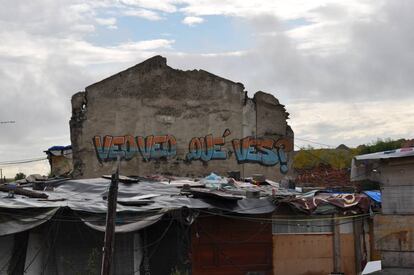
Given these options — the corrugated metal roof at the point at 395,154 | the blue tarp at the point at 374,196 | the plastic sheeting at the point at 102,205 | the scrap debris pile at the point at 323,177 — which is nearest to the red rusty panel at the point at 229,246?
the plastic sheeting at the point at 102,205

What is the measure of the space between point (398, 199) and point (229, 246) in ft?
15.8

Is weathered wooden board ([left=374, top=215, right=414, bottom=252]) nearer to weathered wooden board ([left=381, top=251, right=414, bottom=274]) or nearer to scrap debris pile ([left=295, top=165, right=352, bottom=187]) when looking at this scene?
weathered wooden board ([left=381, top=251, right=414, bottom=274])

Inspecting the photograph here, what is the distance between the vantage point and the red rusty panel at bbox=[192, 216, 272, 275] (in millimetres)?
16500

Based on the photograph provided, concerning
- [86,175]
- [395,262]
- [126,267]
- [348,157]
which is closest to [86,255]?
[126,267]

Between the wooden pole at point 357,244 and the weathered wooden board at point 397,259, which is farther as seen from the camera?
the wooden pole at point 357,244

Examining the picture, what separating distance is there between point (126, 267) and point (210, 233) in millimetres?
2273

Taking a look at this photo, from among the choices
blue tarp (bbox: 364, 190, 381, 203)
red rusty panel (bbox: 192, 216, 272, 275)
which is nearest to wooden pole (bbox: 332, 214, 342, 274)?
blue tarp (bbox: 364, 190, 381, 203)

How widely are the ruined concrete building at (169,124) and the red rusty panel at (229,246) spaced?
→ 10.4 metres

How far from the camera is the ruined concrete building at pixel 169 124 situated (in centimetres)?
2712

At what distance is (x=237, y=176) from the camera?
2322cm

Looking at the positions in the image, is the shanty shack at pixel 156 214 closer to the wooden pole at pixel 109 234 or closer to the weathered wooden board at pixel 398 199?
the wooden pole at pixel 109 234

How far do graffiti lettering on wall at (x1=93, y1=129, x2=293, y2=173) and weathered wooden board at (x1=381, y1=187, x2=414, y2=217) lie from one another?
1459 cm

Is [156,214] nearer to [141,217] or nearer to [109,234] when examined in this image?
[141,217]

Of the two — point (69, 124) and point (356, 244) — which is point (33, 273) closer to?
point (356, 244)
